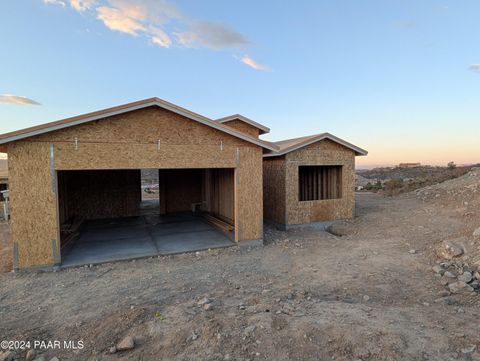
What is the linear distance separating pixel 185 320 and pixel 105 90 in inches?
533

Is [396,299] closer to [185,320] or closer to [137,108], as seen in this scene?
[185,320]

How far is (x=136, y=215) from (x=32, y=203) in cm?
714

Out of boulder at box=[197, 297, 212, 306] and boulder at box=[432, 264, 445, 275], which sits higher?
boulder at box=[197, 297, 212, 306]

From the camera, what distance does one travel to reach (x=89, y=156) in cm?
679

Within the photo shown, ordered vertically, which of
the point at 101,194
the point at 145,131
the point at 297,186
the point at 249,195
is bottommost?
the point at 101,194

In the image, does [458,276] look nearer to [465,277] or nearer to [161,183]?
[465,277]

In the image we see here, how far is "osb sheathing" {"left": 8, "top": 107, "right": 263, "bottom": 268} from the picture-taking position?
633 cm

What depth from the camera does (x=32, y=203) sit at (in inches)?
251

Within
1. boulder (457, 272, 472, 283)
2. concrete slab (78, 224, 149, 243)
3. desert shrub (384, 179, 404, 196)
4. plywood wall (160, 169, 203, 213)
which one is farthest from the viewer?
desert shrub (384, 179, 404, 196)

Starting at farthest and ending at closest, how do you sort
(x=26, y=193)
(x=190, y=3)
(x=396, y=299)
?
(x=190, y=3) → (x=26, y=193) → (x=396, y=299)

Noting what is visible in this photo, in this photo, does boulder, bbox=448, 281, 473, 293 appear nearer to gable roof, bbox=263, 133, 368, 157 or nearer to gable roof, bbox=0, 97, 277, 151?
gable roof, bbox=0, 97, 277, 151

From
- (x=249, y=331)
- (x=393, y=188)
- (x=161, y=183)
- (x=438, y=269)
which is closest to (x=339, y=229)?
(x=438, y=269)

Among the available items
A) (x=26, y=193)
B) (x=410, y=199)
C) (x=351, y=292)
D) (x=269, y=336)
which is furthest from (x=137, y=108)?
(x=410, y=199)

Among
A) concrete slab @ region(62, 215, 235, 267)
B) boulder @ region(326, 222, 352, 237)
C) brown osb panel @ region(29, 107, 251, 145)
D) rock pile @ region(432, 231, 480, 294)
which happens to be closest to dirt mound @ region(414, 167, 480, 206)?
boulder @ region(326, 222, 352, 237)
